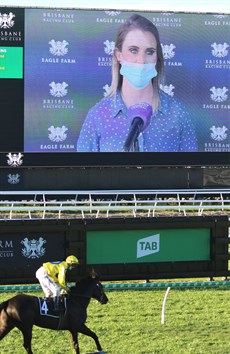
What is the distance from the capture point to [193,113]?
2452 centimetres

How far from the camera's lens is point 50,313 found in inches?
302

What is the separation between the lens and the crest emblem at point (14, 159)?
22984 mm

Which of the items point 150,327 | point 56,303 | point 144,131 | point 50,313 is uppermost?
point 144,131

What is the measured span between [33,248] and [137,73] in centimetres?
1348

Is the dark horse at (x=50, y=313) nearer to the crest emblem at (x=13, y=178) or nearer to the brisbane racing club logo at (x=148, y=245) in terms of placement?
the brisbane racing club logo at (x=148, y=245)

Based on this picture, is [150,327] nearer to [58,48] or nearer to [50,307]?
[50,307]

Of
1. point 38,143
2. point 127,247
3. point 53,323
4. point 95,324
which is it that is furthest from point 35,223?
point 38,143

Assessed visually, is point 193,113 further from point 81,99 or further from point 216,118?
point 81,99

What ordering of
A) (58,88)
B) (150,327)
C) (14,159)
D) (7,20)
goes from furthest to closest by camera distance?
1. (58,88)
2. (14,159)
3. (7,20)
4. (150,327)

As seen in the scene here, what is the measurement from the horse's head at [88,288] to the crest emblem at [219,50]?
1797 centimetres

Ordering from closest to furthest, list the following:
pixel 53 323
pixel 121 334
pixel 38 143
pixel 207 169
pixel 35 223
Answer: pixel 53 323 < pixel 121 334 < pixel 35 223 < pixel 38 143 < pixel 207 169

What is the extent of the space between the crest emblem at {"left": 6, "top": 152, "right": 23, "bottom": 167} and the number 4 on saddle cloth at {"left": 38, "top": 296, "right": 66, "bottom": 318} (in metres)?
15.6

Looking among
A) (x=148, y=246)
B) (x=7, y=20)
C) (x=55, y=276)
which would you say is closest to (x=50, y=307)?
(x=55, y=276)

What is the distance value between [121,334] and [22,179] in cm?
1551
